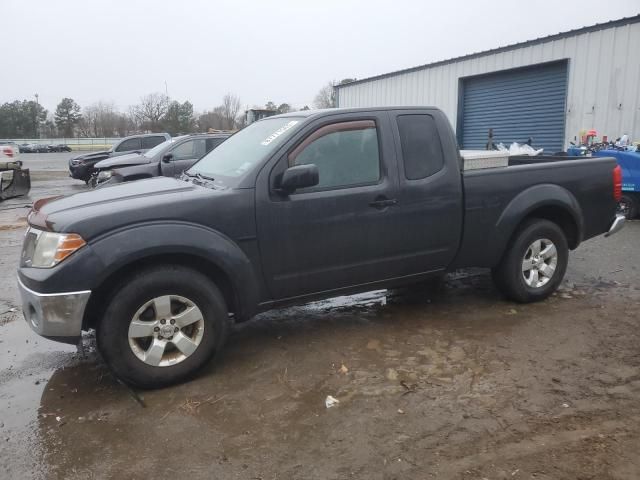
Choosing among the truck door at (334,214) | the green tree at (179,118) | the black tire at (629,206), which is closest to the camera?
the truck door at (334,214)

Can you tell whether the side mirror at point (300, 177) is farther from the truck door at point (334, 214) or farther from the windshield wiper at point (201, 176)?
the windshield wiper at point (201, 176)

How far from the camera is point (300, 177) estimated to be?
370 centimetres

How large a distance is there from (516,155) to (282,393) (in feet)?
14.2

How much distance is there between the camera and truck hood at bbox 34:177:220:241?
3.36m

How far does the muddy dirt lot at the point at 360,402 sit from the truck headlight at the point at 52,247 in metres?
0.95

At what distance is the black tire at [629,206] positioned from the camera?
9680 mm

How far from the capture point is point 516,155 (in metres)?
6.28

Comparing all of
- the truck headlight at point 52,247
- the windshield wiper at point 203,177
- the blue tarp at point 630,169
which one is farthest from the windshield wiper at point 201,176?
the blue tarp at point 630,169

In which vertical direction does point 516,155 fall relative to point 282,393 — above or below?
above

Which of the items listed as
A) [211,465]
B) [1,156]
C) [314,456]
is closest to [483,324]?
[314,456]

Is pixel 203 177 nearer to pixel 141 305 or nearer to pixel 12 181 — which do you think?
pixel 141 305

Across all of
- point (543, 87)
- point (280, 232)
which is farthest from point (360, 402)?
point (543, 87)

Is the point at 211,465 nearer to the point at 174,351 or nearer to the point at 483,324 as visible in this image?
the point at 174,351

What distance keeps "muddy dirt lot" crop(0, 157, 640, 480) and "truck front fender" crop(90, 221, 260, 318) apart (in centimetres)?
67
